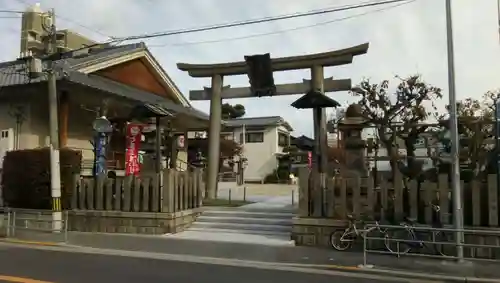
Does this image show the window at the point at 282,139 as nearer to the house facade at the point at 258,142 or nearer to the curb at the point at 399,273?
the house facade at the point at 258,142

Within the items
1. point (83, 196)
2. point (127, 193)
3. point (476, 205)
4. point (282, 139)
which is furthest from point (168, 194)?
point (282, 139)

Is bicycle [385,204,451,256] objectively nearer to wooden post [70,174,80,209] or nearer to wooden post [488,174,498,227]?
wooden post [488,174,498,227]

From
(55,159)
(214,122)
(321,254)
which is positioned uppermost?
(214,122)

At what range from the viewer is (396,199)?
11695 mm

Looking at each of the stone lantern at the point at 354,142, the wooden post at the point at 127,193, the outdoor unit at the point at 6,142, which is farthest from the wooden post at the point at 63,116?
the stone lantern at the point at 354,142

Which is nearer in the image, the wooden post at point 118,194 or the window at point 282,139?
the wooden post at point 118,194

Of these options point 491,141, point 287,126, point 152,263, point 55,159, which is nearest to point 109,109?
point 55,159

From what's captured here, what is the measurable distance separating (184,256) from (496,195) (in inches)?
282

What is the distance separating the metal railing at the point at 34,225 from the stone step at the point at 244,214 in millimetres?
4448

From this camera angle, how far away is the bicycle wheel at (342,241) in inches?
456

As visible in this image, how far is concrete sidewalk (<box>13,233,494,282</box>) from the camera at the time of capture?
9.16m

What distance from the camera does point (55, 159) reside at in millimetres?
13656

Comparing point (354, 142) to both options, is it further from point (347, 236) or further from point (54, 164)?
point (54, 164)

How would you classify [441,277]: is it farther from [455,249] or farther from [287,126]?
[287,126]
